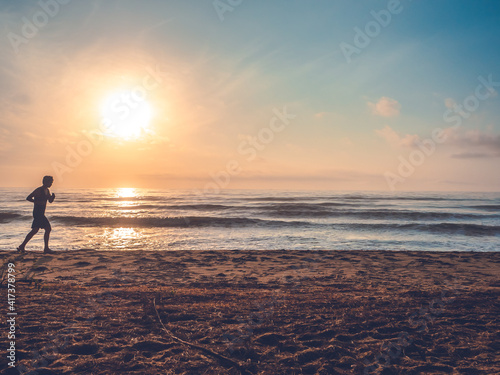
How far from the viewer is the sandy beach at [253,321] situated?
137 inches

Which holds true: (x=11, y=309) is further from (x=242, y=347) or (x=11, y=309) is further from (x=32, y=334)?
(x=242, y=347)

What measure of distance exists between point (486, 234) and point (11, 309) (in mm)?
22107

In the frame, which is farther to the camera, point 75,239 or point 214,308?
point 75,239

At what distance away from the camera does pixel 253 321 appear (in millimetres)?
4625

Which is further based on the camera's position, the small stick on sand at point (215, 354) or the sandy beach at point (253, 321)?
the sandy beach at point (253, 321)

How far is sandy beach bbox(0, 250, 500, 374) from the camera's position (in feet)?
11.4

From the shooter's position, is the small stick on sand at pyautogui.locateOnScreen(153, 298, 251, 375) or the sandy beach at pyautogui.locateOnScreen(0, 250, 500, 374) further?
the sandy beach at pyautogui.locateOnScreen(0, 250, 500, 374)

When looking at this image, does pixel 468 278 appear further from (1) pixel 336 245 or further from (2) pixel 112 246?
(2) pixel 112 246

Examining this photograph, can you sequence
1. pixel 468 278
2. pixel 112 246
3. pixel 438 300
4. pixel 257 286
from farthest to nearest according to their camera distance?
pixel 112 246
pixel 468 278
pixel 257 286
pixel 438 300

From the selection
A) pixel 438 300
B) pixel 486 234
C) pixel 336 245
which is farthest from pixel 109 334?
pixel 486 234

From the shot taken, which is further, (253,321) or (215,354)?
(253,321)

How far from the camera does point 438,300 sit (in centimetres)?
566

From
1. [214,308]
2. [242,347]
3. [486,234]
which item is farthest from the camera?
[486,234]

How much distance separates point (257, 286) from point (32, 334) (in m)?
4.29
